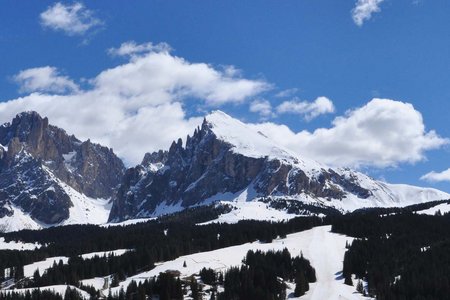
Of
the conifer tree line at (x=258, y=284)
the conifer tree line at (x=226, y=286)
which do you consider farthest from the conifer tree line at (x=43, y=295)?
the conifer tree line at (x=258, y=284)

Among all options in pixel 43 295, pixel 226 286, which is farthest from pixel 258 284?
pixel 43 295

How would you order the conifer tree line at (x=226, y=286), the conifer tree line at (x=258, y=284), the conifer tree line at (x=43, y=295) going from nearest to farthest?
the conifer tree line at (x=258, y=284), the conifer tree line at (x=226, y=286), the conifer tree line at (x=43, y=295)

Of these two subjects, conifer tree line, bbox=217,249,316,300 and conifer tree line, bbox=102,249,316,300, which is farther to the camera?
conifer tree line, bbox=102,249,316,300

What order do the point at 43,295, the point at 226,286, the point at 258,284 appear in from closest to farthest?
1. the point at 43,295
2. the point at 226,286
3. the point at 258,284

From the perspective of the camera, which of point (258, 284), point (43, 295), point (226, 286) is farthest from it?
point (258, 284)

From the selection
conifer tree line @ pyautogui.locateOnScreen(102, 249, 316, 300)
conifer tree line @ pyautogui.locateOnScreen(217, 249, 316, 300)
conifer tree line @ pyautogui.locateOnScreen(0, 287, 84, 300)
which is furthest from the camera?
conifer tree line @ pyautogui.locateOnScreen(0, 287, 84, 300)

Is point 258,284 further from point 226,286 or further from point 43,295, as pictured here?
point 43,295

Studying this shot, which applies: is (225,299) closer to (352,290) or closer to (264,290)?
(264,290)

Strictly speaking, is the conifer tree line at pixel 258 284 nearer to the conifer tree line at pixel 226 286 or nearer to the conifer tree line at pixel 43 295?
the conifer tree line at pixel 226 286

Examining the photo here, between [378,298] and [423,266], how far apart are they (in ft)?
99.7

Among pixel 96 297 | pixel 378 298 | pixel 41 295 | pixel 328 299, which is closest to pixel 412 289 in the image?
pixel 378 298

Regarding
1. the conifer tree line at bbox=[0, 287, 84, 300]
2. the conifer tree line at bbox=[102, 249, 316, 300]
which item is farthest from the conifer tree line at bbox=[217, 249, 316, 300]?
the conifer tree line at bbox=[0, 287, 84, 300]

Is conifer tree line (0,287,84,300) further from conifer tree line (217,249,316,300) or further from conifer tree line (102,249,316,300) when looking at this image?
conifer tree line (217,249,316,300)

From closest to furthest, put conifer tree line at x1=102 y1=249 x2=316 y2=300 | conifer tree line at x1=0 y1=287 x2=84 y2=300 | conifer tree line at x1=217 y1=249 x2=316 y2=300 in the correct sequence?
conifer tree line at x1=217 y1=249 x2=316 y2=300 → conifer tree line at x1=102 y1=249 x2=316 y2=300 → conifer tree line at x1=0 y1=287 x2=84 y2=300
